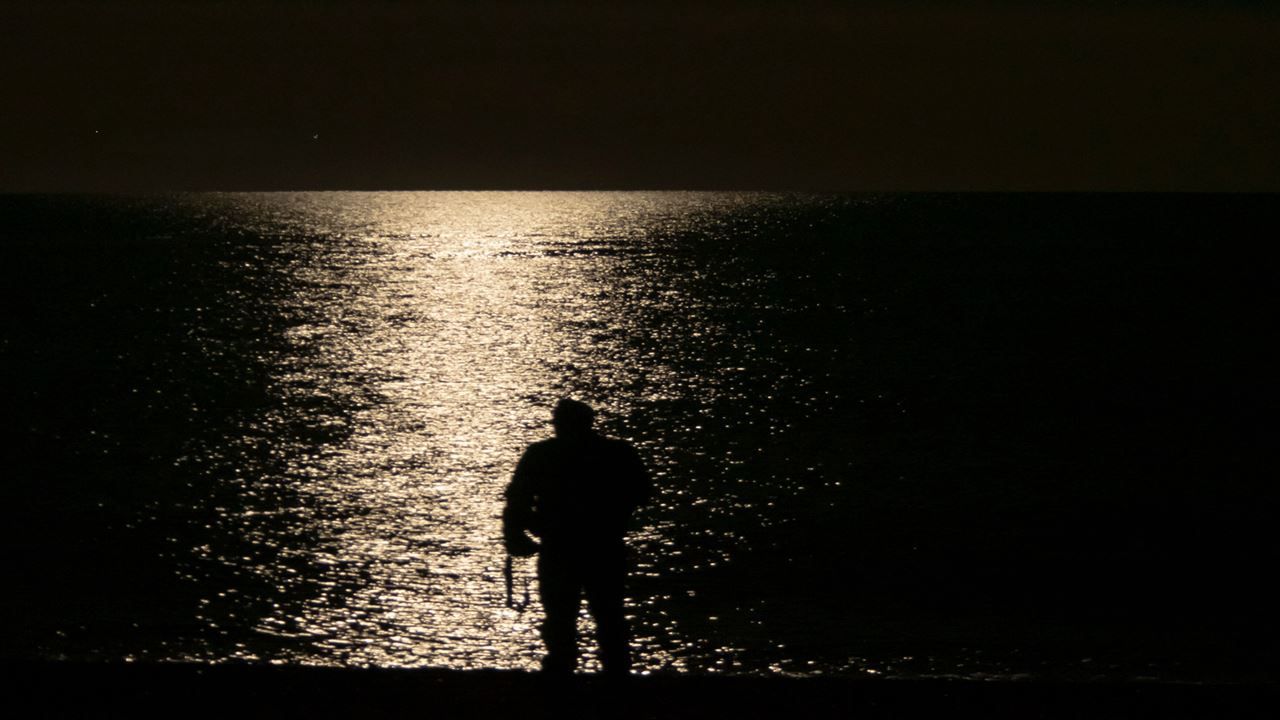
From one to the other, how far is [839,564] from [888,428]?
15.3m

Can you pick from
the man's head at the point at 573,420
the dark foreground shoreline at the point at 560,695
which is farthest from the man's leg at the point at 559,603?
the dark foreground shoreline at the point at 560,695

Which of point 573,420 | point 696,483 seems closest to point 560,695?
point 573,420

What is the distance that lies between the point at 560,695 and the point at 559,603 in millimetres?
1628

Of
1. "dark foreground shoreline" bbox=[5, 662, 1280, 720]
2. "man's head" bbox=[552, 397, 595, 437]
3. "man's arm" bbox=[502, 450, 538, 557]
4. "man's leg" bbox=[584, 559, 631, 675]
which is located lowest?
"dark foreground shoreline" bbox=[5, 662, 1280, 720]

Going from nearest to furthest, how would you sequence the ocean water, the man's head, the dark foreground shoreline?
the dark foreground shoreline
the man's head
the ocean water

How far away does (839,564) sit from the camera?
57.5ft

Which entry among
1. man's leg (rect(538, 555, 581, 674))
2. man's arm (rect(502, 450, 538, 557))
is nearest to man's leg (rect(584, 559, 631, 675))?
man's leg (rect(538, 555, 581, 674))

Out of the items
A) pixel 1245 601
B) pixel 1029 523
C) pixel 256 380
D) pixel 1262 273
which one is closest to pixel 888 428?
pixel 1029 523

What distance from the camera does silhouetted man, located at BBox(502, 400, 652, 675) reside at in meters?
6.96

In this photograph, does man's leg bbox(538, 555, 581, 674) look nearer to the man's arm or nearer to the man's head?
the man's arm

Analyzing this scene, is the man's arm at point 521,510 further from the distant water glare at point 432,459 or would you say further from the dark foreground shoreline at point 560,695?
the distant water glare at point 432,459

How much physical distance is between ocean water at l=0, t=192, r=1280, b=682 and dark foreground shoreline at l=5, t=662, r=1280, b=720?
21.3ft

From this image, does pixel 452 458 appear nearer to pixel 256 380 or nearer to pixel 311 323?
pixel 256 380

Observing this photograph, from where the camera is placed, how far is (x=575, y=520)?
6988 millimetres
